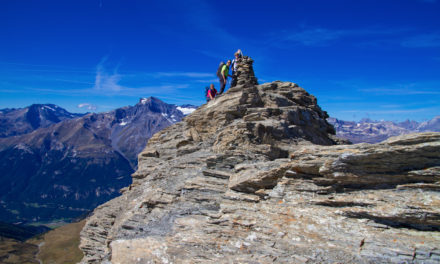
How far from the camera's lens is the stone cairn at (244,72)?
42.8 metres

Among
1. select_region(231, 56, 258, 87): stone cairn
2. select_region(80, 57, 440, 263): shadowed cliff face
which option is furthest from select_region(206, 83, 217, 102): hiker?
select_region(80, 57, 440, 263): shadowed cliff face

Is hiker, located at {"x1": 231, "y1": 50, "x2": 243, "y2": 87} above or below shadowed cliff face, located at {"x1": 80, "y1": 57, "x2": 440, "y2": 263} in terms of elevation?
above

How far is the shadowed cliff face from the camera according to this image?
14.5m

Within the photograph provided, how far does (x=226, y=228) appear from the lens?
61.5ft

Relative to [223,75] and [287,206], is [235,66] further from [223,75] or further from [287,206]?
[287,206]

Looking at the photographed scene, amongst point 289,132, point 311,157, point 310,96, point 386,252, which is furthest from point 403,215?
point 310,96

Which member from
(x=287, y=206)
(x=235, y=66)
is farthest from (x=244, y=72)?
(x=287, y=206)

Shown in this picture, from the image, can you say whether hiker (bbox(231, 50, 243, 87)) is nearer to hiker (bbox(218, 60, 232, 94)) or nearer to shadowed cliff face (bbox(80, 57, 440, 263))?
hiker (bbox(218, 60, 232, 94))

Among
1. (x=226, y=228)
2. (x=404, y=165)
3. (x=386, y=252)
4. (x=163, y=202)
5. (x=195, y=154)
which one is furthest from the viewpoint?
(x=195, y=154)

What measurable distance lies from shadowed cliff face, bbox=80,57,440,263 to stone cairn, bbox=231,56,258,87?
15.3m

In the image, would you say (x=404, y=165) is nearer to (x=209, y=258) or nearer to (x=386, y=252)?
(x=386, y=252)

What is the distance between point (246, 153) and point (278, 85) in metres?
22.0

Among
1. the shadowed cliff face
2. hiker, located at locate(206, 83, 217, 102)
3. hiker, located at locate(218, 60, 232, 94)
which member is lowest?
the shadowed cliff face

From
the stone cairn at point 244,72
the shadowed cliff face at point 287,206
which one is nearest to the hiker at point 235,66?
the stone cairn at point 244,72
